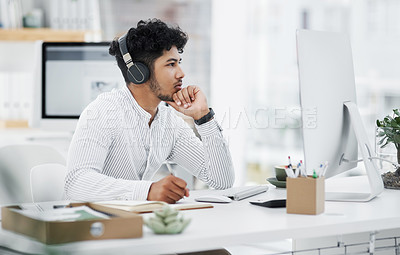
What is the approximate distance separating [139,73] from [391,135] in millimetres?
882

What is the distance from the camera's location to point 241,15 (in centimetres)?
407

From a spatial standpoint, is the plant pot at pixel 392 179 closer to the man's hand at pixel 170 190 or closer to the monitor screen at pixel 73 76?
the man's hand at pixel 170 190

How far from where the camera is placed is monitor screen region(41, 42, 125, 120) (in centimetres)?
298

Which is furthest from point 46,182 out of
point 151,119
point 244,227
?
point 244,227

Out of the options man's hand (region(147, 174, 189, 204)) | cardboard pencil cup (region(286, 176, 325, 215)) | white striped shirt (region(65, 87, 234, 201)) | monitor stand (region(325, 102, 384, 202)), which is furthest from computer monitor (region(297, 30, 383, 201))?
white striped shirt (region(65, 87, 234, 201))

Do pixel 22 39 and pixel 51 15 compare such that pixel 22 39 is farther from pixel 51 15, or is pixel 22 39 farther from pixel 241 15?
pixel 241 15

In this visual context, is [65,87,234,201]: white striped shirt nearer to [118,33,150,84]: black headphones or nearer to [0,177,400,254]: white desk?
[118,33,150,84]: black headphones

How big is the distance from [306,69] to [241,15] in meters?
2.66

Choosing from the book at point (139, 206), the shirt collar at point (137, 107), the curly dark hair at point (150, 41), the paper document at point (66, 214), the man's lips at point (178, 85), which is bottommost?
the book at point (139, 206)

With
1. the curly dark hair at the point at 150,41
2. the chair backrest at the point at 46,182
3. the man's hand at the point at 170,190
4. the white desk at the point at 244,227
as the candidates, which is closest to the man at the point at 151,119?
the curly dark hair at the point at 150,41

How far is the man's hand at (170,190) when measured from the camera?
1470 mm

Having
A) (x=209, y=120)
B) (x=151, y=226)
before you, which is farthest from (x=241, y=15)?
(x=151, y=226)

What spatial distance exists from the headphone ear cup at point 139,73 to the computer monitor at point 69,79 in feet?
3.58

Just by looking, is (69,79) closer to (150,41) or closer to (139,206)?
(150,41)
